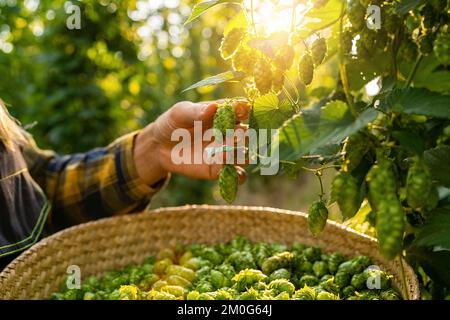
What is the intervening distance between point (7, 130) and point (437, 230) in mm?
1108

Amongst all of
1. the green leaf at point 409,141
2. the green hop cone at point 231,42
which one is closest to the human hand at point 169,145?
the green hop cone at point 231,42

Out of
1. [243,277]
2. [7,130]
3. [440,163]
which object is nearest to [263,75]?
[440,163]

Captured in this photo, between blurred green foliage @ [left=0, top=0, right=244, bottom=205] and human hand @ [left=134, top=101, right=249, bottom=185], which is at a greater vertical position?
Result: blurred green foliage @ [left=0, top=0, right=244, bottom=205]

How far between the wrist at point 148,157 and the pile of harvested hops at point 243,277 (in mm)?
221

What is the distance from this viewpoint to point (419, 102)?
81 cm

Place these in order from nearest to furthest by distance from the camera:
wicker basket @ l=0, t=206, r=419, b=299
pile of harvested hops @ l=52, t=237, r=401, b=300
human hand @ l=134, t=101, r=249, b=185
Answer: pile of harvested hops @ l=52, t=237, r=401, b=300 → human hand @ l=134, t=101, r=249, b=185 → wicker basket @ l=0, t=206, r=419, b=299

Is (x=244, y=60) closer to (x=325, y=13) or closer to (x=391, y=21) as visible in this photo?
(x=325, y=13)

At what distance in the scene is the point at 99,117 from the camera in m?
3.49

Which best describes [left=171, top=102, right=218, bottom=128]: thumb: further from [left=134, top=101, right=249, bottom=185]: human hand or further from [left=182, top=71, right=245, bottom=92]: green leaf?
[left=182, top=71, right=245, bottom=92]: green leaf

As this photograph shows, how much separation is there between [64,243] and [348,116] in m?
1.05

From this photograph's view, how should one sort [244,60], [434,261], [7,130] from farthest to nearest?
[7,130], [434,261], [244,60]

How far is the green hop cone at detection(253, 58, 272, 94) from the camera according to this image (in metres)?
0.89

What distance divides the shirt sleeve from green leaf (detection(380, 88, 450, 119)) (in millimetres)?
1094

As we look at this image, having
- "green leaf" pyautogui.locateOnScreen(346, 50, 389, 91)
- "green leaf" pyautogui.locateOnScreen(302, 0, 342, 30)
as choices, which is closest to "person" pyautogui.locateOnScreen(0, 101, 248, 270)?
"green leaf" pyautogui.locateOnScreen(346, 50, 389, 91)
